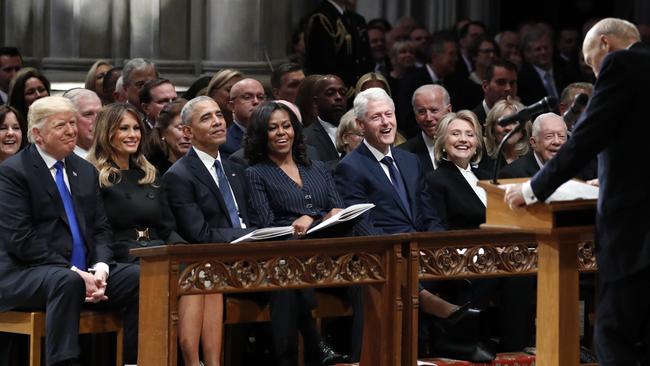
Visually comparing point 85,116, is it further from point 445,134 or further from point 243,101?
point 445,134

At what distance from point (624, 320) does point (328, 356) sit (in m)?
2.45

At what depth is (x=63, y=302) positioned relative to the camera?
24.6ft

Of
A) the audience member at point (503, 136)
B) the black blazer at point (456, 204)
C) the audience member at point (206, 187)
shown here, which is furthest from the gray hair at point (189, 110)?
the audience member at point (503, 136)

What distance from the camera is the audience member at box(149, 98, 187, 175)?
9109 mm

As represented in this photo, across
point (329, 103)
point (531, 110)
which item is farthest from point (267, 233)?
point (329, 103)

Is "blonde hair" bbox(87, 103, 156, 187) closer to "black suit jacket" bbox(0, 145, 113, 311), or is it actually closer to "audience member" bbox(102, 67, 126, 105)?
"black suit jacket" bbox(0, 145, 113, 311)

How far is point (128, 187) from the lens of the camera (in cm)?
830

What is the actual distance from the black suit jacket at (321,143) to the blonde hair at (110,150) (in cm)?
164

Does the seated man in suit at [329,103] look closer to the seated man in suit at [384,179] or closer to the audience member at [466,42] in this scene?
the seated man in suit at [384,179]

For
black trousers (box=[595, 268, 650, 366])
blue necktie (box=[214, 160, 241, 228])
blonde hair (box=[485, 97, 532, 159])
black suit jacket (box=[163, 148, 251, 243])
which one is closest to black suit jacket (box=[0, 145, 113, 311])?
black suit jacket (box=[163, 148, 251, 243])

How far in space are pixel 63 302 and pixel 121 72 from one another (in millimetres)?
3423

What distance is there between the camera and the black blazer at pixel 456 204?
30.0 ft

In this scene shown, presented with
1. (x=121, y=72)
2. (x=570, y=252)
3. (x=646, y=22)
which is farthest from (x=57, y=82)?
(x=646, y=22)

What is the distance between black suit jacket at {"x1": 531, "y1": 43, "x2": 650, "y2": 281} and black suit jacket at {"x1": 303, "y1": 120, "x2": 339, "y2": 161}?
3.76 meters
